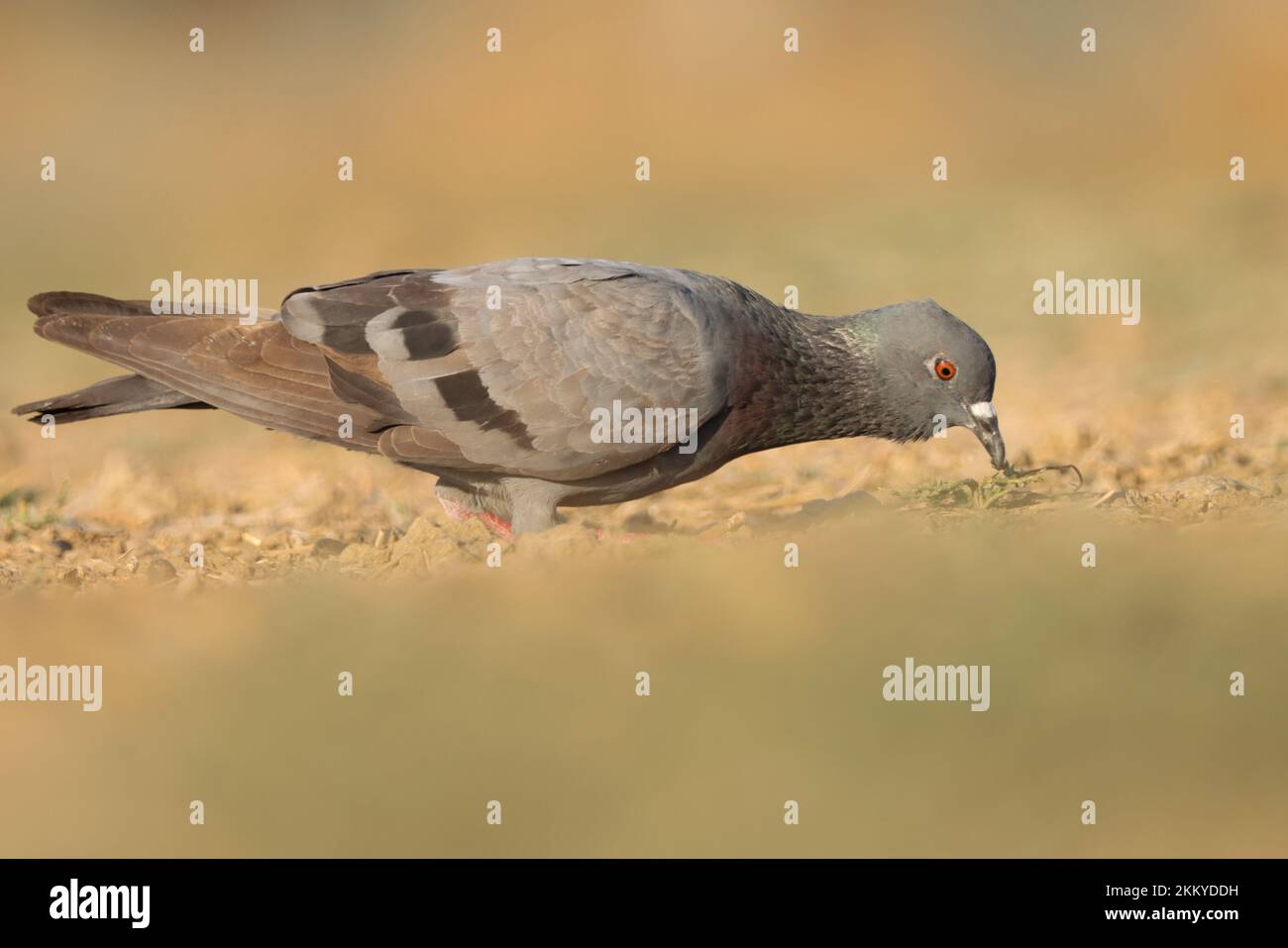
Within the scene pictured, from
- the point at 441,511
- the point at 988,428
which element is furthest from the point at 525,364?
the point at 988,428

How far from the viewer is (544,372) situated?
8602 millimetres

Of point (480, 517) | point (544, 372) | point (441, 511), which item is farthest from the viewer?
point (441, 511)

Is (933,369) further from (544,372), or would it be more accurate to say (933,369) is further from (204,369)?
(204,369)

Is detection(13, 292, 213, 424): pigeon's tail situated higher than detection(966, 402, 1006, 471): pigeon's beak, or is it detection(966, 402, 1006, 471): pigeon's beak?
detection(13, 292, 213, 424): pigeon's tail

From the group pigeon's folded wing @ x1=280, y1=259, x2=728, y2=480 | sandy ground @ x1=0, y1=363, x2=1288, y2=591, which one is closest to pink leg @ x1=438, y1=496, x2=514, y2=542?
sandy ground @ x1=0, y1=363, x2=1288, y2=591

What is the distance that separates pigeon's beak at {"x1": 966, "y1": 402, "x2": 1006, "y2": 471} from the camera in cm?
892

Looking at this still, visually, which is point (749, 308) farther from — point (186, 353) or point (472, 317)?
point (186, 353)

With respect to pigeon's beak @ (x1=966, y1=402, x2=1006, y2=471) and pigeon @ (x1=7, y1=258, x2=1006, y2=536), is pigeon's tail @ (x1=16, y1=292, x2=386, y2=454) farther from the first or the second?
pigeon's beak @ (x1=966, y1=402, x2=1006, y2=471)

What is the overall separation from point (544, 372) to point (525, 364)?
4.8 inches

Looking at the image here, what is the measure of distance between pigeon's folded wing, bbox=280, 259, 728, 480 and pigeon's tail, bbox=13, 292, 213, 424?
99cm

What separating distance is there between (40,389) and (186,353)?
8909 millimetres

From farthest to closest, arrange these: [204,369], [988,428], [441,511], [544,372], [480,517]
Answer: [441,511]
[480,517]
[988,428]
[204,369]
[544,372]

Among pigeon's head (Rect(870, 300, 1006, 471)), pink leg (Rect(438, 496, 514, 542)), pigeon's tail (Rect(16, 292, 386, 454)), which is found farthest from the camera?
pink leg (Rect(438, 496, 514, 542))

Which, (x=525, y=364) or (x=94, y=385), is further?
(x=94, y=385)
